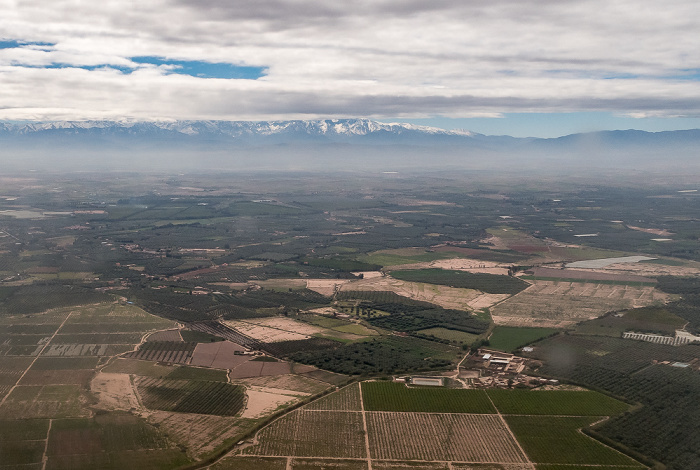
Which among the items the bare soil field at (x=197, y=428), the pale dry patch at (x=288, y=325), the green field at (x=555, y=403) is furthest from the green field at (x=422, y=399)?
the pale dry patch at (x=288, y=325)

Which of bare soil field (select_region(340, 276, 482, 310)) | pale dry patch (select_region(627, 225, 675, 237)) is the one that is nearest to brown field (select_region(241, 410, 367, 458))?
bare soil field (select_region(340, 276, 482, 310))

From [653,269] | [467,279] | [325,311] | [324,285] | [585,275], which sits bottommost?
[324,285]

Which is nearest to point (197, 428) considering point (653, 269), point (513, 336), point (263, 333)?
point (263, 333)

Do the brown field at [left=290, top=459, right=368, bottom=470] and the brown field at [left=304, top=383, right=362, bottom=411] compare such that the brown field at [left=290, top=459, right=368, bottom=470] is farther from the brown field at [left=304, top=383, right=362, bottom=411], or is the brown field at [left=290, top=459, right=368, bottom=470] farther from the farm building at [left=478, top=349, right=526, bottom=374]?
the farm building at [left=478, top=349, right=526, bottom=374]

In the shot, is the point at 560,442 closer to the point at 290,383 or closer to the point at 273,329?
the point at 290,383

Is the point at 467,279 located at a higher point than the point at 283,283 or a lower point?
higher

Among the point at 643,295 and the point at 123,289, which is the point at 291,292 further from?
the point at 643,295
